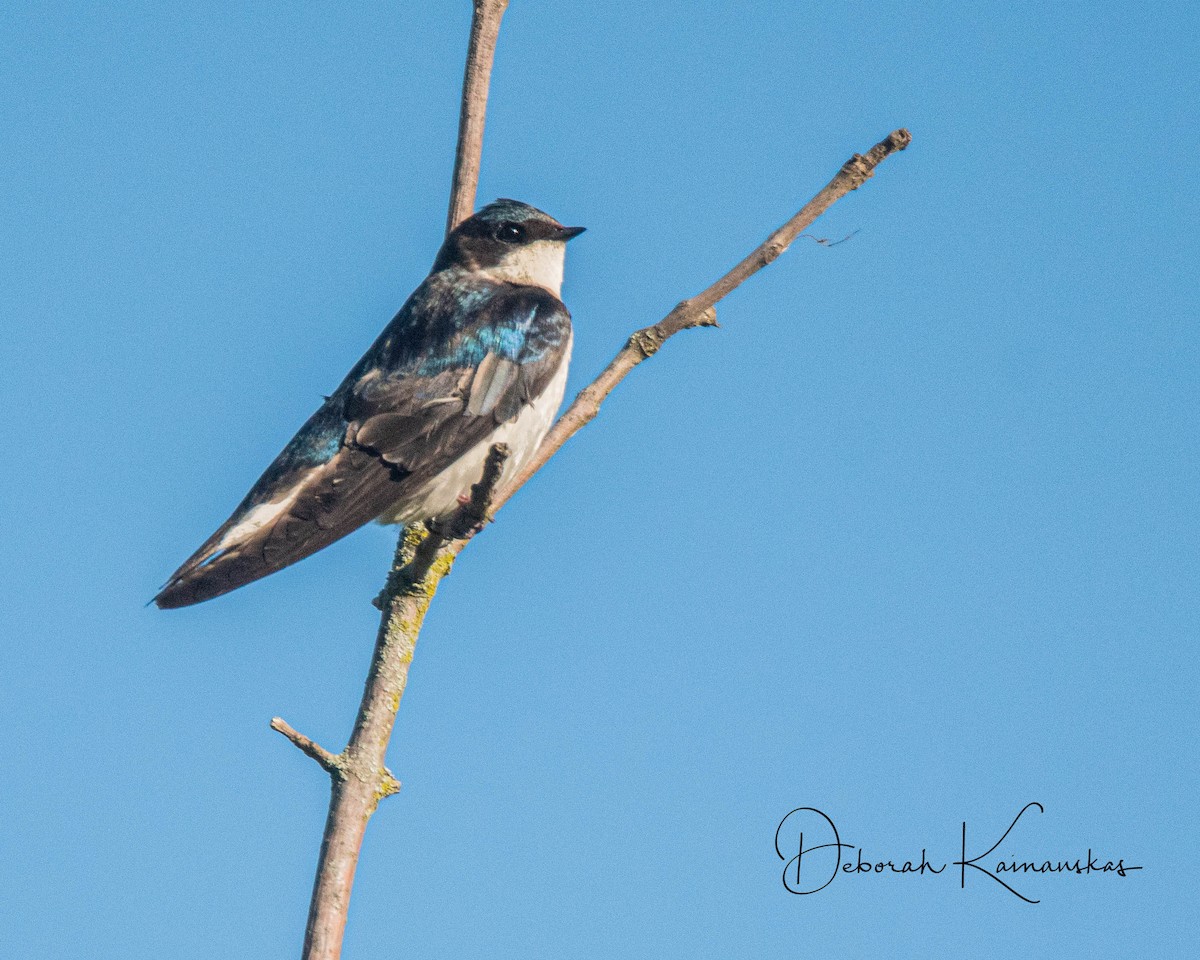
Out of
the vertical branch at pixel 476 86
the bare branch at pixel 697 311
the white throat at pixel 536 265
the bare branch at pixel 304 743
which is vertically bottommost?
the bare branch at pixel 304 743

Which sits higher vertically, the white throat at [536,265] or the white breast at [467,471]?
the white throat at [536,265]

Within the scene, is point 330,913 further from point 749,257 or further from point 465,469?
point 465,469

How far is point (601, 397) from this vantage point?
206 inches

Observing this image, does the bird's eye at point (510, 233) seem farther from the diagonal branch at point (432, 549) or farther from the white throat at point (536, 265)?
the diagonal branch at point (432, 549)

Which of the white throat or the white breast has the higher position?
the white throat

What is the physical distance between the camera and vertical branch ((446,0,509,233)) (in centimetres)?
576

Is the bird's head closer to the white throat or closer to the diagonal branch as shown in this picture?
the white throat

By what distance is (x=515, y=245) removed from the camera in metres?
7.37

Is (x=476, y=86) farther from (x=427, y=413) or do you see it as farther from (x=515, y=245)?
(x=515, y=245)

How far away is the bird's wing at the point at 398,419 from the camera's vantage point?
5812mm

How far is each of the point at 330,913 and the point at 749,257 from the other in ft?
8.27

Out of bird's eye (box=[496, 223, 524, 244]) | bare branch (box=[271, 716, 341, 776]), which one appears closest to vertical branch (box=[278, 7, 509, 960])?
bare branch (box=[271, 716, 341, 776])

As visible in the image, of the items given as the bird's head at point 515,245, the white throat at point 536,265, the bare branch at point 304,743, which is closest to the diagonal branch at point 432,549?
the bare branch at point 304,743

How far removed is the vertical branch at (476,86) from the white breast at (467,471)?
1.12 m
